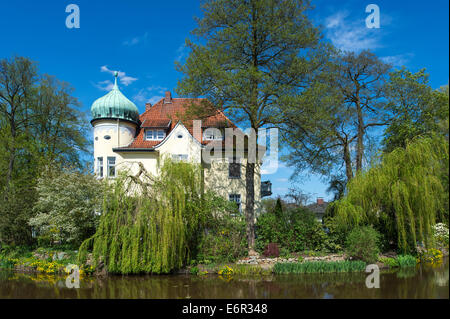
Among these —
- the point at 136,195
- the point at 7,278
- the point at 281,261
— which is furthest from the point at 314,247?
the point at 7,278

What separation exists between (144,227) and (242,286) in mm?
4824

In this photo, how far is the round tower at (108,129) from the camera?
19859mm

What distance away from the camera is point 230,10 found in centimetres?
1477

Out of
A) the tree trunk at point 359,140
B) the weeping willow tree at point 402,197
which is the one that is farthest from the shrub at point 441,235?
the tree trunk at point 359,140

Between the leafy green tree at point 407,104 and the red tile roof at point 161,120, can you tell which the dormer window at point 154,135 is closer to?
the red tile roof at point 161,120

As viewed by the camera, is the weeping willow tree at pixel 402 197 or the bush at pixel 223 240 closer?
the weeping willow tree at pixel 402 197

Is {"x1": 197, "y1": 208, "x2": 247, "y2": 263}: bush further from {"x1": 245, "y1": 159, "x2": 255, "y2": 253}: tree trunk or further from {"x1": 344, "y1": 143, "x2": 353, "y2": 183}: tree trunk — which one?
{"x1": 344, "y1": 143, "x2": 353, "y2": 183}: tree trunk

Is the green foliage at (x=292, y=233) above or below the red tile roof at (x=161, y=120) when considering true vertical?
below

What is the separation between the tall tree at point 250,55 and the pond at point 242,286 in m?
4.00

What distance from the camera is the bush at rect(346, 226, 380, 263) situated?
12.8 metres

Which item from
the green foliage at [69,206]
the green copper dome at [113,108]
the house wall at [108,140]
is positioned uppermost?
the green copper dome at [113,108]

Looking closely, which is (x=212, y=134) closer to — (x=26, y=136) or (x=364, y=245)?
(x=364, y=245)

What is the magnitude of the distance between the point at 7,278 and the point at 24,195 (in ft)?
17.3
